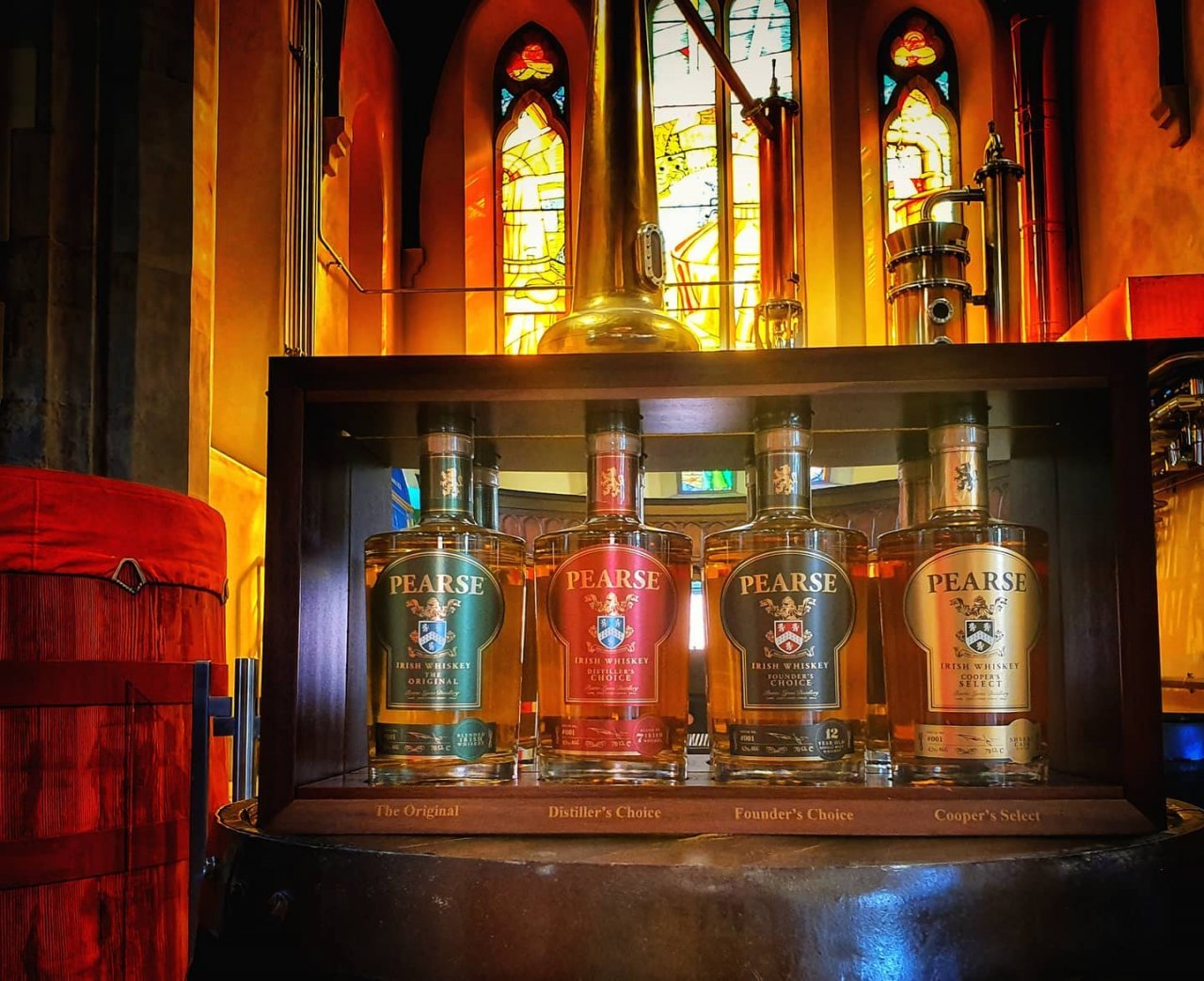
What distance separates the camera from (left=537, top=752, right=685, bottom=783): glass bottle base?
2.39ft

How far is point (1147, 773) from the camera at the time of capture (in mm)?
680

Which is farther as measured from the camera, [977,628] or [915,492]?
[915,492]

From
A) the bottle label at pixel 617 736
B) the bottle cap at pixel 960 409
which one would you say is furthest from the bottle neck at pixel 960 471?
the bottle label at pixel 617 736

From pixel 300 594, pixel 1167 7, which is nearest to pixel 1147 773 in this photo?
pixel 300 594

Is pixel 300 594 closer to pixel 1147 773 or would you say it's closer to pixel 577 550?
pixel 577 550

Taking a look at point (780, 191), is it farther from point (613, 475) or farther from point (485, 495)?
point (613, 475)

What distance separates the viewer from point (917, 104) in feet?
23.2

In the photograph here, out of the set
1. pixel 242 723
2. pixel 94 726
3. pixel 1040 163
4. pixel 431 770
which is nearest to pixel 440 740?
pixel 431 770

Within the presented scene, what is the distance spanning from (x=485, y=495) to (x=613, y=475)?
0.19 metres

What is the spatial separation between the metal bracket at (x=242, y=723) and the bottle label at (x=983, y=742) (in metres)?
1.07

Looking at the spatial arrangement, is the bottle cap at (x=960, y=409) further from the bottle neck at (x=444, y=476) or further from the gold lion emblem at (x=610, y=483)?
the bottle neck at (x=444, y=476)

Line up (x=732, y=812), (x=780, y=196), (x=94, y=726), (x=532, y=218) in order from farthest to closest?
(x=532, y=218), (x=780, y=196), (x=94, y=726), (x=732, y=812)

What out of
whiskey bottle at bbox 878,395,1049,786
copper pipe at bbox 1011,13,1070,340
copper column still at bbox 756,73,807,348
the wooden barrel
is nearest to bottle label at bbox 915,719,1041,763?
whiskey bottle at bbox 878,395,1049,786

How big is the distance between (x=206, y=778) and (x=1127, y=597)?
1.18m
